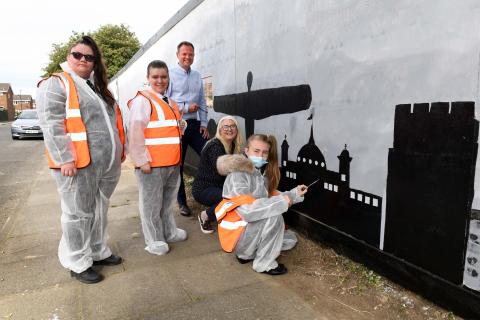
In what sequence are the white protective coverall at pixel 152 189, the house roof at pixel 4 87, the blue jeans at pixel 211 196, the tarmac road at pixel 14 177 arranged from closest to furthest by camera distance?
1. the white protective coverall at pixel 152 189
2. the blue jeans at pixel 211 196
3. the tarmac road at pixel 14 177
4. the house roof at pixel 4 87

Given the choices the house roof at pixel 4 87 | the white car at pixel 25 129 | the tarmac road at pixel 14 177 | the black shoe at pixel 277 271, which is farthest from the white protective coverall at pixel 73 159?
the house roof at pixel 4 87

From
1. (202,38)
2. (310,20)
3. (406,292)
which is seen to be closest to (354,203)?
(406,292)

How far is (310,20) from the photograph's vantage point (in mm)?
3064

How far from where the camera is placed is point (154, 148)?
2955 millimetres

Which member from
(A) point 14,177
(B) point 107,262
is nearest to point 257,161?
(B) point 107,262

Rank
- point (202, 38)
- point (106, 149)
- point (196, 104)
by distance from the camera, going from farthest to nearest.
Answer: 1. point (202, 38)
2. point (196, 104)
3. point (106, 149)

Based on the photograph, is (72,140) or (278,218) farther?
(278,218)

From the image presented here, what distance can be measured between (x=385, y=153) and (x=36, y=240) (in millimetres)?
3446

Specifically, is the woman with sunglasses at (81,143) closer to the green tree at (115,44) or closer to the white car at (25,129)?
the white car at (25,129)

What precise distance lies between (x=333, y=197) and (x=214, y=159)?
115 centimetres

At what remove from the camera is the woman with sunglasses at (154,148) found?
2.88 metres

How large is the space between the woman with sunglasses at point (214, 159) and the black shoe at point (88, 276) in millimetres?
1152

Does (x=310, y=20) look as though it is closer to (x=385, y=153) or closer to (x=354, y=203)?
(x=385, y=153)

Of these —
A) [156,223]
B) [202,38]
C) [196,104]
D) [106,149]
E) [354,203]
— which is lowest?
[156,223]
